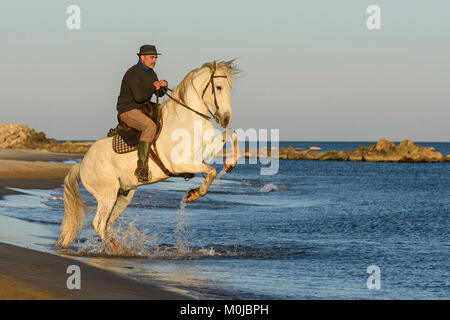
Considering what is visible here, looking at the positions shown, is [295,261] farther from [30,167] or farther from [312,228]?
[30,167]

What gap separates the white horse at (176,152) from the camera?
977 centimetres

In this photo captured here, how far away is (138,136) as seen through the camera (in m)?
10.5

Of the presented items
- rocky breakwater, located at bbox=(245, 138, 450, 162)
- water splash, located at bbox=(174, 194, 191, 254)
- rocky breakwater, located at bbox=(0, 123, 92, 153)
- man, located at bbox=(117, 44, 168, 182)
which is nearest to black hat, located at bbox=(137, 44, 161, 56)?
man, located at bbox=(117, 44, 168, 182)

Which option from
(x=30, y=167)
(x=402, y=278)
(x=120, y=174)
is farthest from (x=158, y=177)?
(x=30, y=167)

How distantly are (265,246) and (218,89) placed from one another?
4.95m

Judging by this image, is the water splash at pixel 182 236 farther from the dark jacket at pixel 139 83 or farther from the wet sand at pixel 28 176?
the wet sand at pixel 28 176

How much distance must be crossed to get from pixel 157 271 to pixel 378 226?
9.79m

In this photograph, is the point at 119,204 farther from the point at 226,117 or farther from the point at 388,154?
the point at 388,154

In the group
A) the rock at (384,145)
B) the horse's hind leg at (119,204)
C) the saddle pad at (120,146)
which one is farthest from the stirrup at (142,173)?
the rock at (384,145)

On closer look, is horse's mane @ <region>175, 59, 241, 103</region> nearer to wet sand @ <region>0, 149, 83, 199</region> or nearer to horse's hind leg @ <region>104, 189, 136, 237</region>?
horse's hind leg @ <region>104, 189, 136, 237</region>

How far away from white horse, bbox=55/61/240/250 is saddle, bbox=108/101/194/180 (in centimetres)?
8

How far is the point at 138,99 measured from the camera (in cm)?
1013

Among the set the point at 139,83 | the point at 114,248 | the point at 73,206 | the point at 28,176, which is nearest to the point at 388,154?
the point at 28,176

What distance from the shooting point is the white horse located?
9773 mm
